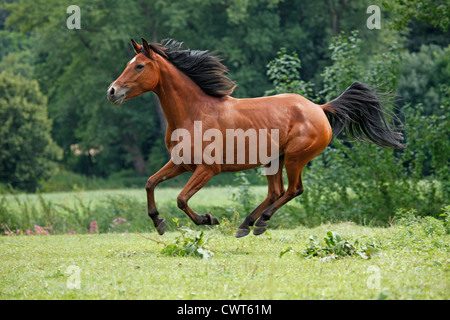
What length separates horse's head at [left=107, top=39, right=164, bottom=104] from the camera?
6551mm

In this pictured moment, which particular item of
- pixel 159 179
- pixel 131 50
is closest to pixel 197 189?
pixel 159 179

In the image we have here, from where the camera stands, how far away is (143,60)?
6.73m

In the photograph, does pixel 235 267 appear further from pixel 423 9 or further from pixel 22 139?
pixel 22 139

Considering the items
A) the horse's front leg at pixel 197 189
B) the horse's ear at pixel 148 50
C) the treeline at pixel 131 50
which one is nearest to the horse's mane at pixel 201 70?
the horse's ear at pixel 148 50

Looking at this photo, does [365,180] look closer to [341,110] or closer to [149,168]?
[341,110]

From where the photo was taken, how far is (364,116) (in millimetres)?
7922

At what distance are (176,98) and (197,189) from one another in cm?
116

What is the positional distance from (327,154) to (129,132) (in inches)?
871

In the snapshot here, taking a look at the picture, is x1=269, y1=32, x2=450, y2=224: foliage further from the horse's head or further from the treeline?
the treeline

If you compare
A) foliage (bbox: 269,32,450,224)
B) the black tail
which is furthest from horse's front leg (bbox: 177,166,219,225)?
foliage (bbox: 269,32,450,224)

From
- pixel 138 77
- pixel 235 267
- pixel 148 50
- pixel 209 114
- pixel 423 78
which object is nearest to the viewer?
pixel 235 267

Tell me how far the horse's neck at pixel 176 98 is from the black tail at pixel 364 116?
1965 millimetres

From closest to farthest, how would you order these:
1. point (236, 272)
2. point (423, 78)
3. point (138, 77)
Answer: point (236, 272) → point (138, 77) → point (423, 78)
